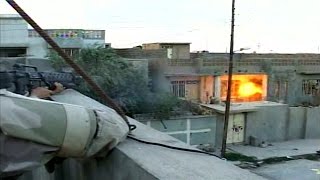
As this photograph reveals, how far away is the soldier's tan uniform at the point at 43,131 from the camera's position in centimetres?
120

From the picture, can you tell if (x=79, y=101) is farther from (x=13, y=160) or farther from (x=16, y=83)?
(x=13, y=160)

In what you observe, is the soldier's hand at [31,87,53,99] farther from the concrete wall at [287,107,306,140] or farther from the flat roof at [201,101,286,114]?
the concrete wall at [287,107,306,140]

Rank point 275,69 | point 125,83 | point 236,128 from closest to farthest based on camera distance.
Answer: point 125,83 < point 236,128 < point 275,69

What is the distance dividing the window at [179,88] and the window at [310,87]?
194 inches

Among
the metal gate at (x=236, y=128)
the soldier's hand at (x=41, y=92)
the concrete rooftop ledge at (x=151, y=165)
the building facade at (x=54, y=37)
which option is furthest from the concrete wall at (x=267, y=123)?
the concrete rooftop ledge at (x=151, y=165)

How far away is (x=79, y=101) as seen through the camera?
2.16m

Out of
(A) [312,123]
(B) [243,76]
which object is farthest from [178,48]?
(A) [312,123]

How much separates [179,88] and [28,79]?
1128 cm

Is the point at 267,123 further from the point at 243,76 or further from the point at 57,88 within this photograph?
the point at 57,88

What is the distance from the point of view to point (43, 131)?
1.26 meters

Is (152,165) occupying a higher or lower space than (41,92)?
lower

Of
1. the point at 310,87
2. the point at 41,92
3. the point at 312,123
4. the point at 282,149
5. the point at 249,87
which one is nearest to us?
the point at 41,92

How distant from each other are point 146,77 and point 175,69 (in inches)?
86.6

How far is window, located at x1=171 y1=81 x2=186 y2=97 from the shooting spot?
12953 millimetres
